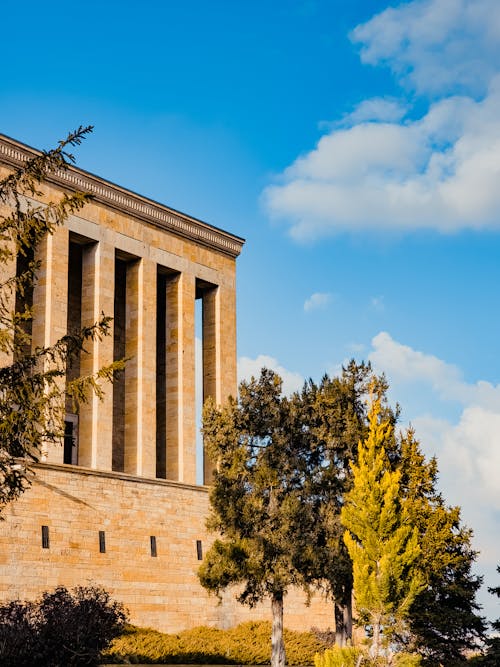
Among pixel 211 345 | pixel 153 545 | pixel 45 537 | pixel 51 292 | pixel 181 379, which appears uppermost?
pixel 51 292

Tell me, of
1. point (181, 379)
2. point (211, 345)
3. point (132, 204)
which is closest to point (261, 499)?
point (181, 379)

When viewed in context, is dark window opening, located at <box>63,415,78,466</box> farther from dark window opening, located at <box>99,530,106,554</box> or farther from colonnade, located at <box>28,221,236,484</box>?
dark window opening, located at <box>99,530,106,554</box>

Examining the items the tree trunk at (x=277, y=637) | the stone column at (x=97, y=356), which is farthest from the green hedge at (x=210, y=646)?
the stone column at (x=97, y=356)

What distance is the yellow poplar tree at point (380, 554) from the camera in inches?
812

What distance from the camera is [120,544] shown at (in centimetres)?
2834

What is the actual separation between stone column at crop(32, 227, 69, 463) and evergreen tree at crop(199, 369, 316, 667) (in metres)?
6.37

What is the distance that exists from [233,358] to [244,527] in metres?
12.0

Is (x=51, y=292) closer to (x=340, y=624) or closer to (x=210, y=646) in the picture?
(x=210, y=646)

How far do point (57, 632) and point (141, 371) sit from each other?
14805 mm

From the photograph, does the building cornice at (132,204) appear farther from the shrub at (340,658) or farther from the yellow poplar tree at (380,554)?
the shrub at (340,658)

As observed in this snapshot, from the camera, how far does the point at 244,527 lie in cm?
2516

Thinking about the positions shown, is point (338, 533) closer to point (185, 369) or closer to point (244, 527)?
point (244, 527)

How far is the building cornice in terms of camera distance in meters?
29.5

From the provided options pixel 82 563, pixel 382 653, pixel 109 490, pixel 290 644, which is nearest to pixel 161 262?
pixel 109 490
